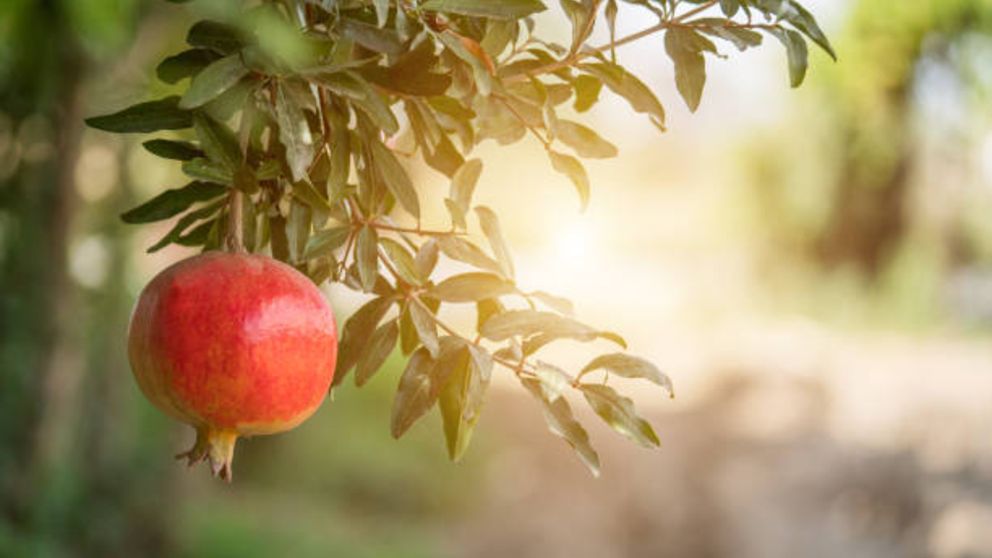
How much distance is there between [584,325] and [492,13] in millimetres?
208

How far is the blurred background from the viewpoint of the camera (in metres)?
3.76

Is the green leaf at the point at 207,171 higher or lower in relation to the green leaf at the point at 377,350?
higher

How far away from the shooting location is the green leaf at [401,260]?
2.64ft

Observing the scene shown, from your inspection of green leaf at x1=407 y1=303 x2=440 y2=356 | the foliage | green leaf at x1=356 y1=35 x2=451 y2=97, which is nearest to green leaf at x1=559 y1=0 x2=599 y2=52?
the foliage

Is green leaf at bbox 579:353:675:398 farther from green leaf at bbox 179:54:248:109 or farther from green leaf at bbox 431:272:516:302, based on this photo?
green leaf at bbox 179:54:248:109

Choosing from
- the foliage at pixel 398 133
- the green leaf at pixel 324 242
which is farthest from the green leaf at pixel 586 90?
the green leaf at pixel 324 242

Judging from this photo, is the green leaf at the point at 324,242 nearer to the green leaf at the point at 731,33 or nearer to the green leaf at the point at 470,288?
the green leaf at the point at 470,288

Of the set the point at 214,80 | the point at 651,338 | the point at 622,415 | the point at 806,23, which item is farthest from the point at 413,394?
the point at 651,338

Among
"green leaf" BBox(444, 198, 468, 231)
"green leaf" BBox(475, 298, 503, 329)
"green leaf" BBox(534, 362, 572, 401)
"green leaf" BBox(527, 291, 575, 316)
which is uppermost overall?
"green leaf" BBox(444, 198, 468, 231)

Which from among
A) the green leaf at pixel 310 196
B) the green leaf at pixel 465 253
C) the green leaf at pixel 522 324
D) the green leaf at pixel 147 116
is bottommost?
the green leaf at pixel 522 324

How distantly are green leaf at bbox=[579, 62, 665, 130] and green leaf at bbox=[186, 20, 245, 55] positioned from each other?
0.77ft

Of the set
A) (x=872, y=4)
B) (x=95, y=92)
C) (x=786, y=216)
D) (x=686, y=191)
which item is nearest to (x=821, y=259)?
(x=786, y=216)

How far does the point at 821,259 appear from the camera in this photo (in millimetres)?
11055

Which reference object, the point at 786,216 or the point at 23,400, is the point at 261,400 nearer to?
the point at 23,400
